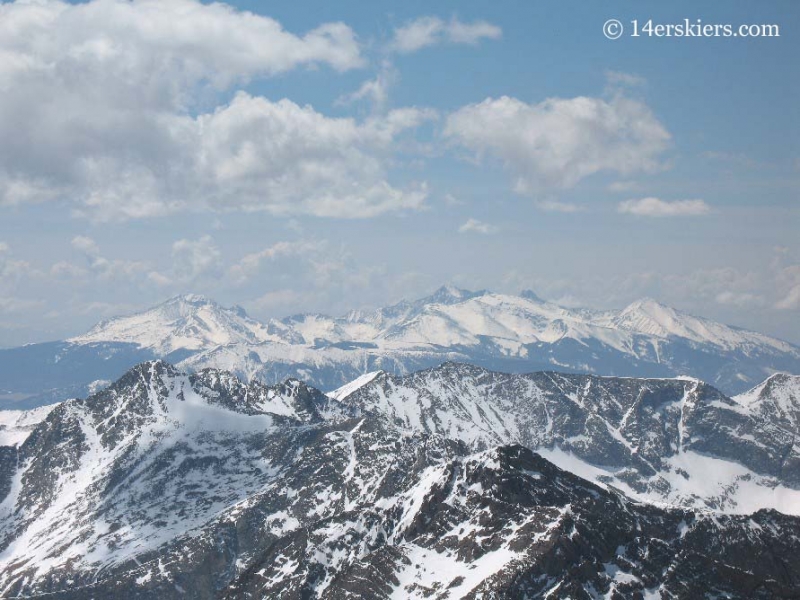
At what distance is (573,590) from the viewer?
654 ft

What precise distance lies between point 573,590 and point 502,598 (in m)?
18.1

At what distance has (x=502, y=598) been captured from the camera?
200 metres

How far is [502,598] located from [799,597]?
7509cm

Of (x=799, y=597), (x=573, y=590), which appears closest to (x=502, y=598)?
(x=573, y=590)

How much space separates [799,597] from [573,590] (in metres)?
57.2

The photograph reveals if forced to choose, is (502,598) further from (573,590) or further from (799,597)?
(799,597)

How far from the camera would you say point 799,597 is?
653ft
